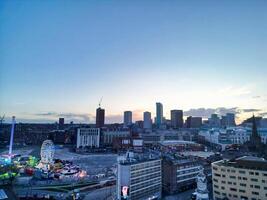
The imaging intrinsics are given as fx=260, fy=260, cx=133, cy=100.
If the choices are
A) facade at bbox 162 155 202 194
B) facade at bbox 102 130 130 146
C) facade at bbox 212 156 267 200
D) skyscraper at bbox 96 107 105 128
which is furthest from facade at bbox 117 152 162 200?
skyscraper at bbox 96 107 105 128

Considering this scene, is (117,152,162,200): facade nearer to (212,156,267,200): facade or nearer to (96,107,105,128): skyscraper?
(212,156,267,200): facade

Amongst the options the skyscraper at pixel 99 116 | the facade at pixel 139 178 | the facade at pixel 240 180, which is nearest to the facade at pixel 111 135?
the skyscraper at pixel 99 116

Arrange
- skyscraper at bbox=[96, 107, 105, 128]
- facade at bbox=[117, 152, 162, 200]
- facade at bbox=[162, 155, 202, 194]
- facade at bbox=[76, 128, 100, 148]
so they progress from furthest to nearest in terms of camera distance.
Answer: skyscraper at bbox=[96, 107, 105, 128]
facade at bbox=[76, 128, 100, 148]
facade at bbox=[162, 155, 202, 194]
facade at bbox=[117, 152, 162, 200]

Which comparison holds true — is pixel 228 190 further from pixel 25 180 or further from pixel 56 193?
pixel 25 180

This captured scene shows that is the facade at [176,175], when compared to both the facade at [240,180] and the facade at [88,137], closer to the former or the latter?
the facade at [240,180]

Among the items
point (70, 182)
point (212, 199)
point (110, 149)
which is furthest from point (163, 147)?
point (212, 199)
